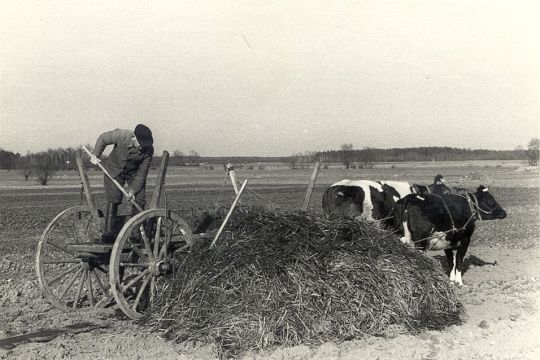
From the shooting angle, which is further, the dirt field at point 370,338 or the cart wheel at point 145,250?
the cart wheel at point 145,250

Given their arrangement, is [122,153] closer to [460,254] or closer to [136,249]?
[136,249]

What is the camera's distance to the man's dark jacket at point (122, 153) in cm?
776

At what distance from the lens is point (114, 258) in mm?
6371

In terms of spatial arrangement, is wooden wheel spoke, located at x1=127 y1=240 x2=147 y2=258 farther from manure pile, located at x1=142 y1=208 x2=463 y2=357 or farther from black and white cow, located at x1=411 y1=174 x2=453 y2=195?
black and white cow, located at x1=411 y1=174 x2=453 y2=195

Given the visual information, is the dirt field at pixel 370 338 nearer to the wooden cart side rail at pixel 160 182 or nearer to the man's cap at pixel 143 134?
the wooden cart side rail at pixel 160 182

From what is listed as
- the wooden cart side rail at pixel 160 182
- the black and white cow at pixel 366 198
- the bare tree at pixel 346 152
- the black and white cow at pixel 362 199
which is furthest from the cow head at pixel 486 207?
the bare tree at pixel 346 152

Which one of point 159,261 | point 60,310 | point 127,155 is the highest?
point 127,155

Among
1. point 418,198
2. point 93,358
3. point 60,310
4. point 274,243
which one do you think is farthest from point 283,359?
point 418,198

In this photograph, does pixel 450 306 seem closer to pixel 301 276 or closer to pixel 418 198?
pixel 301 276

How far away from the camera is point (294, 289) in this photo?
20.5 ft

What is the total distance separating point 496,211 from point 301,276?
556cm

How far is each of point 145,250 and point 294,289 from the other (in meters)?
1.94

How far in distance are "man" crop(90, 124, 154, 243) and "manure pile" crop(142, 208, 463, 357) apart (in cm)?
126

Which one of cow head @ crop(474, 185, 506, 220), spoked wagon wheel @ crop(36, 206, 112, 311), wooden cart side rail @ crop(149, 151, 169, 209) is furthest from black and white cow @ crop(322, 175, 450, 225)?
spoked wagon wheel @ crop(36, 206, 112, 311)
